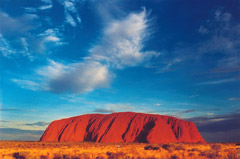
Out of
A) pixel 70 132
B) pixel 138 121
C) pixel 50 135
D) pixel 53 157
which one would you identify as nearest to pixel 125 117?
pixel 138 121

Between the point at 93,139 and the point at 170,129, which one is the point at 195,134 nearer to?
the point at 170,129

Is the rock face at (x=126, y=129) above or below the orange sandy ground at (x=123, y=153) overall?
above

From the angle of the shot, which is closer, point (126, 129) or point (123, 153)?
point (123, 153)

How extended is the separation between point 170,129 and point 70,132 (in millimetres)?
32375

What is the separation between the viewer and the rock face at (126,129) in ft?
178

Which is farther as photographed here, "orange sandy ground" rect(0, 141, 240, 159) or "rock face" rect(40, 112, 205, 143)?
"rock face" rect(40, 112, 205, 143)

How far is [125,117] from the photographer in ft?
205

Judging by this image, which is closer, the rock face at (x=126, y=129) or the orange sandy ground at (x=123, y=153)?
the orange sandy ground at (x=123, y=153)

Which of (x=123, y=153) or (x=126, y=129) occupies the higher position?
(x=126, y=129)

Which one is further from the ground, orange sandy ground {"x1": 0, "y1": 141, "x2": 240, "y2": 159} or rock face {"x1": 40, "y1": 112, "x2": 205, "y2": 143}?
rock face {"x1": 40, "y1": 112, "x2": 205, "y2": 143}

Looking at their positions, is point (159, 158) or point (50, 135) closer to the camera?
point (159, 158)

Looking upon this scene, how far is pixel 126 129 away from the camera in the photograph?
58000mm

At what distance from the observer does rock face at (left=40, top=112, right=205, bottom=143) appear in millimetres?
54250

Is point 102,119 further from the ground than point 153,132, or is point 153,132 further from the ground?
point 102,119
